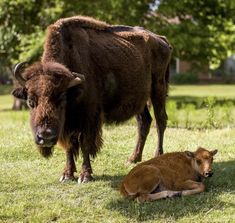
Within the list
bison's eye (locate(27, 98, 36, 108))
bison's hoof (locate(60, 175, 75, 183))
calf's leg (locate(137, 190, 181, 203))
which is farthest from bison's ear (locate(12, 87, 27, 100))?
calf's leg (locate(137, 190, 181, 203))

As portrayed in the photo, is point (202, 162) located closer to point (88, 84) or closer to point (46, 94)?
point (88, 84)

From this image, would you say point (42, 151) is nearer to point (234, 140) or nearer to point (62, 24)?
point (62, 24)

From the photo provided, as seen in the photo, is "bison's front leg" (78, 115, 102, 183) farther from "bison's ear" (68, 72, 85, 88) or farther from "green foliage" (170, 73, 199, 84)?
"green foliage" (170, 73, 199, 84)

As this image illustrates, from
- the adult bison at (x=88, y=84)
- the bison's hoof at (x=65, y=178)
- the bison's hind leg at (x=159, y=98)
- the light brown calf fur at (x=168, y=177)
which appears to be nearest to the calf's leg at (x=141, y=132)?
the adult bison at (x=88, y=84)

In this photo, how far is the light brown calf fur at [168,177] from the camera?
6.57 meters

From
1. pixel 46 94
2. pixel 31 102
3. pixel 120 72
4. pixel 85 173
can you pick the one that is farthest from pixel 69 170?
pixel 120 72

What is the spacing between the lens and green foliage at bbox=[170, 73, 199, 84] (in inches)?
1979

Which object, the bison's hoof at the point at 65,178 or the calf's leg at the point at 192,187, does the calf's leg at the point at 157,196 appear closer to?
the calf's leg at the point at 192,187

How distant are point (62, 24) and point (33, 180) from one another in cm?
231

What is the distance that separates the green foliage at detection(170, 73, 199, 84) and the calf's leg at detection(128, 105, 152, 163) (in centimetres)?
4030

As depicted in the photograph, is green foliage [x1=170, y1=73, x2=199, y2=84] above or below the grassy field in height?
below

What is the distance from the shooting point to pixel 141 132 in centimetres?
982

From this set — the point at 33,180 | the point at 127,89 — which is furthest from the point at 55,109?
the point at 127,89

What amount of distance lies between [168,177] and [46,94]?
1.83m
